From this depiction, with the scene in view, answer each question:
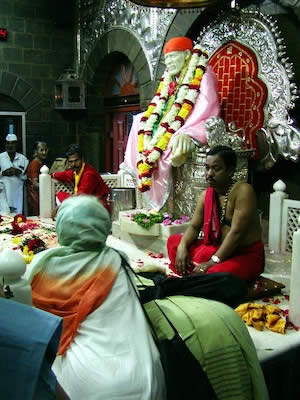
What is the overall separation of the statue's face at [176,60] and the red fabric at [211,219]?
2.11m

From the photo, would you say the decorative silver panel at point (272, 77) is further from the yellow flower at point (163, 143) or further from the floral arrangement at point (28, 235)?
the floral arrangement at point (28, 235)

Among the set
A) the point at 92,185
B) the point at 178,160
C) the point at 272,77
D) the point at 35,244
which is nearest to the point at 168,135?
the point at 178,160

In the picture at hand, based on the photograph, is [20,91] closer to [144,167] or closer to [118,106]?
[118,106]

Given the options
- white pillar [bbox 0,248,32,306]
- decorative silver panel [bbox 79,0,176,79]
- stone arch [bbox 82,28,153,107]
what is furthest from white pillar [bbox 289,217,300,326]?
stone arch [bbox 82,28,153,107]

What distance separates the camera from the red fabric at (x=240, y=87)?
5.28m

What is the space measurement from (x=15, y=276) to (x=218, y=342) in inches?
33.8

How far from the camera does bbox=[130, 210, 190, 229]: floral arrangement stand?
480 cm

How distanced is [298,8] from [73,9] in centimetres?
562

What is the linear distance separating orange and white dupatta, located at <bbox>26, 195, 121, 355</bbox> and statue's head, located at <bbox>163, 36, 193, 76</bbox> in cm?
368

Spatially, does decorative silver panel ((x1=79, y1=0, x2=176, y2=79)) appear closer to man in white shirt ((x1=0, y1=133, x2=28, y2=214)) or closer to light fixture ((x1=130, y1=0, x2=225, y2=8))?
light fixture ((x1=130, y1=0, x2=225, y2=8))

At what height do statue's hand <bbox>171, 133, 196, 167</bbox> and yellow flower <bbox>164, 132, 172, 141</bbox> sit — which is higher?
yellow flower <bbox>164, 132, 172, 141</bbox>

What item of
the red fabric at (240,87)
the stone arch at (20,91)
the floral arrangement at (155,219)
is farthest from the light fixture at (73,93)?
the floral arrangement at (155,219)

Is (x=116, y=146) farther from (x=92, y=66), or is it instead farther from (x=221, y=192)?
(x=221, y=192)

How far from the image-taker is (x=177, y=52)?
520 cm
